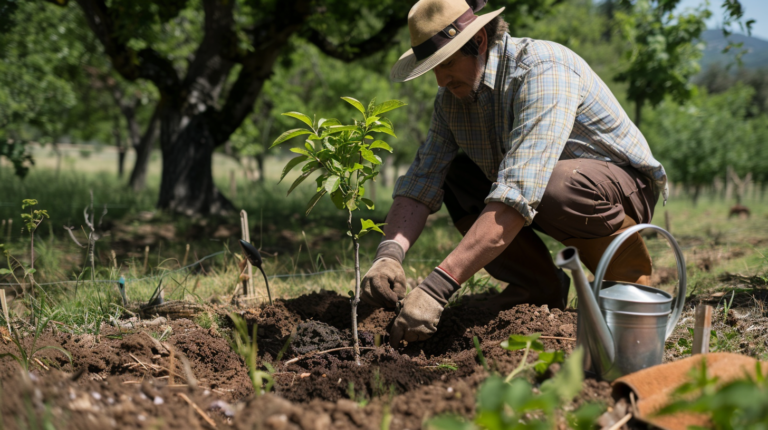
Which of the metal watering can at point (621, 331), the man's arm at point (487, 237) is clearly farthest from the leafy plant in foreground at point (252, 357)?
the metal watering can at point (621, 331)

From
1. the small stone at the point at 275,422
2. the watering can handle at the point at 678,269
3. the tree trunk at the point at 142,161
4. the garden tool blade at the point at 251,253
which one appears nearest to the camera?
the small stone at the point at 275,422

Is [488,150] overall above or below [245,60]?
below

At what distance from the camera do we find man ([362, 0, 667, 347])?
75.6 inches

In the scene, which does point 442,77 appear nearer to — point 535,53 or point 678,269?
point 535,53

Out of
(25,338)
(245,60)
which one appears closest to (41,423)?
(25,338)

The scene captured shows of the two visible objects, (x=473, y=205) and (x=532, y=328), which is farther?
(x=473, y=205)

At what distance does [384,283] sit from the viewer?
2.10 m

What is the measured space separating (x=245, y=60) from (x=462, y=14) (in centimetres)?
514

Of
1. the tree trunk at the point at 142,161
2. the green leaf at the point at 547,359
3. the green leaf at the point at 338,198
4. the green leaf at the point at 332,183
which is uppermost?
the green leaf at the point at 332,183

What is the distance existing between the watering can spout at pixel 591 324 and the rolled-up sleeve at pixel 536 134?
0.51 meters

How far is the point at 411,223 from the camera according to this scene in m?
2.45

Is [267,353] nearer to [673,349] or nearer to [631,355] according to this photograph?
[631,355]

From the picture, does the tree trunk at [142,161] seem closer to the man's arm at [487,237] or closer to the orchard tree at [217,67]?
A: the orchard tree at [217,67]

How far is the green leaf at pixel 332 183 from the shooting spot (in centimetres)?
171
